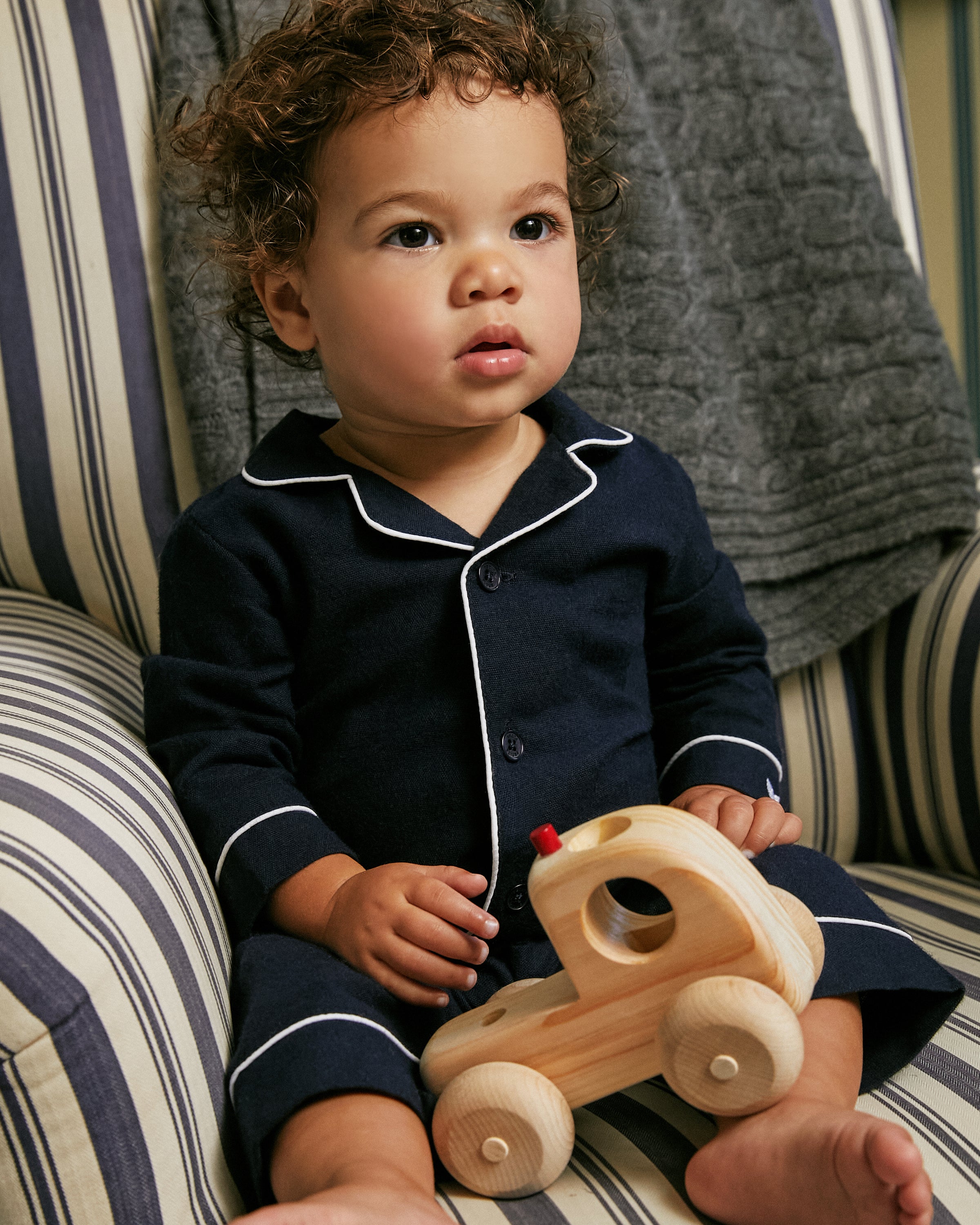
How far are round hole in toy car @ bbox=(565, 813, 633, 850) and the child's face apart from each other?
0.95 ft

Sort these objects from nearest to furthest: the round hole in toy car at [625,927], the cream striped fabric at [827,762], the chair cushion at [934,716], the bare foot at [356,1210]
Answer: the bare foot at [356,1210], the round hole in toy car at [625,927], the chair cushion at [934,716], the cream striped fabric at [827,762]

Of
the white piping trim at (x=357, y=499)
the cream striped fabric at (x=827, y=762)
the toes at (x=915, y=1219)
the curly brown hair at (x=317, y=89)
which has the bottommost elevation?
the cream striped fabric at (x=827, y=762)

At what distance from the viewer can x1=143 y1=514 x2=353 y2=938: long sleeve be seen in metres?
0.71

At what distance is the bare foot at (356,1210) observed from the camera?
0.47 metres

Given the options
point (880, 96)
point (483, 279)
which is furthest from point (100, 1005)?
point (880, 96)

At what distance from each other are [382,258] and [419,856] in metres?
0.39

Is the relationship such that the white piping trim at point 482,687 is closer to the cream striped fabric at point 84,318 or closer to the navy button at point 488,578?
the navy button at point 488,578

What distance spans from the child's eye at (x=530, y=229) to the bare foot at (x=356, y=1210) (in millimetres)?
555

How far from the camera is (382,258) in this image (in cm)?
72

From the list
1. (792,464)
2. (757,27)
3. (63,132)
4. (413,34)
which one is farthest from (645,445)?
(63,132)

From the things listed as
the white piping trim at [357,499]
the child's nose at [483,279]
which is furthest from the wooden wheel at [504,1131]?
the child's nose at [483,279]

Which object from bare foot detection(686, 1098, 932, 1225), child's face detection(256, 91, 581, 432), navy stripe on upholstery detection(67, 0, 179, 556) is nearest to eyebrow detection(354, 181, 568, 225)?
child's face detection(256, 91, 581, 432)

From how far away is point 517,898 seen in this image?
0.74m

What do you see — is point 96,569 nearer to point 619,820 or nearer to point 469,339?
point 469,339
